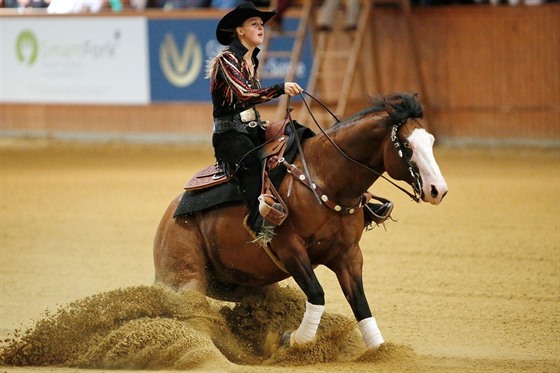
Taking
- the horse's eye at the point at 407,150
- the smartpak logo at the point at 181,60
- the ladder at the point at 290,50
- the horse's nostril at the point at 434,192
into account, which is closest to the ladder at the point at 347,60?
the ladder at the point at 290,50

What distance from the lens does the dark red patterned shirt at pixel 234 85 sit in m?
5.65

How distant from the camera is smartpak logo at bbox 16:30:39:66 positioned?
60.4 feet

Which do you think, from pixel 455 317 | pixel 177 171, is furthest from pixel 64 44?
pixel 455 317

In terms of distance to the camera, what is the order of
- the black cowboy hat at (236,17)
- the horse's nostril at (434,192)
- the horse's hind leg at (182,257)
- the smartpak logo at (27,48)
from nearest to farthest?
the horse's nostril at (434,192)
the black cowboy hat at (236,17)
the horse's hind leg at (182,257)
the smartpak logo at (27,48)

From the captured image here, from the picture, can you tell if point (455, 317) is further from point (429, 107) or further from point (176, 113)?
point (176, 113)

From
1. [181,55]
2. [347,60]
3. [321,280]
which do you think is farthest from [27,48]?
[321,280]

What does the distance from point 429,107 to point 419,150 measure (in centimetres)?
1080

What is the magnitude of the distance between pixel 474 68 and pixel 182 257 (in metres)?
10.3

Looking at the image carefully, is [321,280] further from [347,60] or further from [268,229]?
[347,60]

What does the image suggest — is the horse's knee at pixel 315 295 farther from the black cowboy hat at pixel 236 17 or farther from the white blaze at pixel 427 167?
the black cowboy hat at pixel 236 17

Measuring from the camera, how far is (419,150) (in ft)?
17.3

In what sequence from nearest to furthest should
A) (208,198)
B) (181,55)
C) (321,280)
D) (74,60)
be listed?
(208,198)
(321,280)
(181,55)
(74,60)

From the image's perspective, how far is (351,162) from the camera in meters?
5.60

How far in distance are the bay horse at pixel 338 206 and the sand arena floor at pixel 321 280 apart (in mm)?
344
